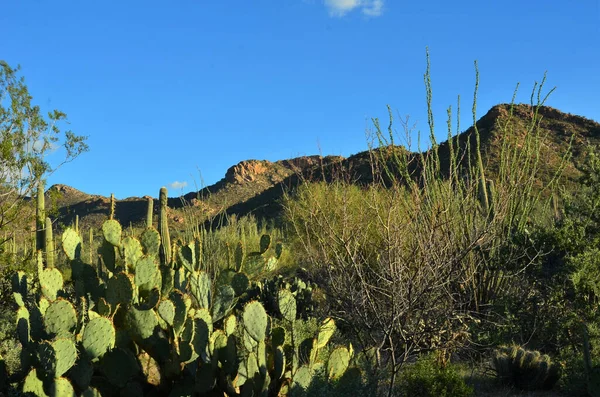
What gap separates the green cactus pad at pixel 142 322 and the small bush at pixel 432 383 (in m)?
2.56

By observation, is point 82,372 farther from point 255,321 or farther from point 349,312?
point 349,312

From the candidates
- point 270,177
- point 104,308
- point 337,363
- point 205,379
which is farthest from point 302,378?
point 270,177

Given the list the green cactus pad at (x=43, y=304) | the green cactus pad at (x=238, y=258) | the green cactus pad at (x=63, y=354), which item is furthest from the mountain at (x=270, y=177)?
the green cactus pad at (x=63, y=354)

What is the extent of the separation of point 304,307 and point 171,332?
16.7 ft

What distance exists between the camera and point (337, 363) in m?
4.83

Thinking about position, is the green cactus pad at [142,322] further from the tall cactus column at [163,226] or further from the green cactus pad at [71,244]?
the tall cactus column at [163,226]

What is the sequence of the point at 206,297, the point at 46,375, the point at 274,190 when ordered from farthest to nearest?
the point at 274,190 < the point at 206,297 < the point at 46,375

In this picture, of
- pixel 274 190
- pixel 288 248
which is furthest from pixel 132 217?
pixel 288 248

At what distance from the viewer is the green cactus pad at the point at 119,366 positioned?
4.47m

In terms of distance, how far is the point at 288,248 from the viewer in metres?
18.9

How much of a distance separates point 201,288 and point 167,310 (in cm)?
60

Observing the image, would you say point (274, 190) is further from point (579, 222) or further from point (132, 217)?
point (579, 222)

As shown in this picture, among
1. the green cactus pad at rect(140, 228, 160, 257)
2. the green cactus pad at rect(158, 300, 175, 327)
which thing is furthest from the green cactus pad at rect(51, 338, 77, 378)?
the green cactus pad at rect(140, 228, 160, 257)

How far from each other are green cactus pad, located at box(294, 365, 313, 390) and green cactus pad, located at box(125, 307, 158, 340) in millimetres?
1239
